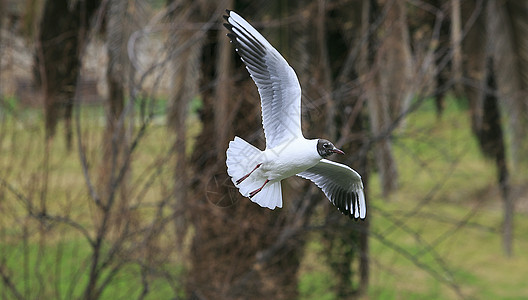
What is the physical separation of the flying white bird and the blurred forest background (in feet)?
10.9

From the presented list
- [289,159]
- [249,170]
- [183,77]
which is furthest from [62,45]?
[289,159]

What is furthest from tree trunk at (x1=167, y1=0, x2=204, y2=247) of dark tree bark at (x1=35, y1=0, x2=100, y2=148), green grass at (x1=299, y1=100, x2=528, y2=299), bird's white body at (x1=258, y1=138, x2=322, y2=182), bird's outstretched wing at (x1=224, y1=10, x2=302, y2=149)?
bird's white body at (x1=258, y1=138, x2=322, y2=182)

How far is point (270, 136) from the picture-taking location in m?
2.57

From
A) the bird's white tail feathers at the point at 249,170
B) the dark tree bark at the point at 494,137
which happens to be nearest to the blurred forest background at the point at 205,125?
the dark tree bark at the point at 494,137

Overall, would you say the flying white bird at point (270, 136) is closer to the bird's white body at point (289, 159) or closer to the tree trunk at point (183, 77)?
the bird's white body at point (289, 159)

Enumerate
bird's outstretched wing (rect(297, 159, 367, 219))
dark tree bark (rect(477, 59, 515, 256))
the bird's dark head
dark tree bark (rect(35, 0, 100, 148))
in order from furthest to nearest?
1. dark tree bark (rect(477, 59, 515, 256))
2. dark tree bark (rect(35, 0, 100, 148))
3. bird's outstretched wing (rect(297, 159, 367, 219))
4. the bird's dark head

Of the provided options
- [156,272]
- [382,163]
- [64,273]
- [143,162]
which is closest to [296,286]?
[382,163]

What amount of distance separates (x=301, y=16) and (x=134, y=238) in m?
2.55

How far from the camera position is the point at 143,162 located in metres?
8.16

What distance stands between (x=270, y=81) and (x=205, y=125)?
20.3 feet

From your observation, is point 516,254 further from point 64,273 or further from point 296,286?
point 64,273

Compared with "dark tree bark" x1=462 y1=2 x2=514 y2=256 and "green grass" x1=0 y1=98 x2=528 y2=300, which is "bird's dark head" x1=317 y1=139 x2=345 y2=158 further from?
"dark tree bark" x1=462 y1=2 x2=514 y2=256

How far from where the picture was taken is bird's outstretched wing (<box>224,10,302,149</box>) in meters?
2.52

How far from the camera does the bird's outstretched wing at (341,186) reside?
117 inches
